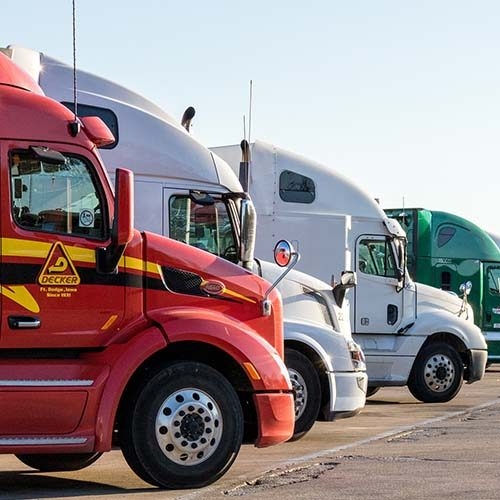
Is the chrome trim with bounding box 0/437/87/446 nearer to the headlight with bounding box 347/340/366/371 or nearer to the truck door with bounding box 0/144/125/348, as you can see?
the truck door with bounding box 0/144/125/348

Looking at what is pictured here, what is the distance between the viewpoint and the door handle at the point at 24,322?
966 cm

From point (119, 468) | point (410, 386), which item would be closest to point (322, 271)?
point (410, 386)

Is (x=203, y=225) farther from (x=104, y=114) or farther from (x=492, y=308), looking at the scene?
(x=492, y=308)

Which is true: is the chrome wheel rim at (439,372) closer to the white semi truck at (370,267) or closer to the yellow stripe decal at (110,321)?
the white semi truck at (370,267)

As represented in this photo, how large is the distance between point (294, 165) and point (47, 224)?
8.62 metres

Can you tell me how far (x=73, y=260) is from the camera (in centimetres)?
982

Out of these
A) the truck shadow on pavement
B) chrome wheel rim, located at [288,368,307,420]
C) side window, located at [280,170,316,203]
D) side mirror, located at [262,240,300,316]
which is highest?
side window, located at [280,170,316,203]

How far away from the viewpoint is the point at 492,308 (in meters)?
28.0

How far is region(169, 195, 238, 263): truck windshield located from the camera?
43.6 ft

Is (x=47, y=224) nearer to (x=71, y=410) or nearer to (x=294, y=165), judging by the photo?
(x=71, y=410)

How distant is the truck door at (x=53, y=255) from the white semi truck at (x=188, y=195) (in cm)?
342

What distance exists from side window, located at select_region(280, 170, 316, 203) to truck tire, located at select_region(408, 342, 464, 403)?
325 cm

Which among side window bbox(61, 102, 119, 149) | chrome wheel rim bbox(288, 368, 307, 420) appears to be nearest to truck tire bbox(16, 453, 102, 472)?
chrome wheel rim bbox(288, 368, 307, 420)

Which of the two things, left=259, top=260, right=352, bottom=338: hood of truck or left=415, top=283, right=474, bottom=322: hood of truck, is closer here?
left=259, top=260, right=352, bottom=338: hood of truck
